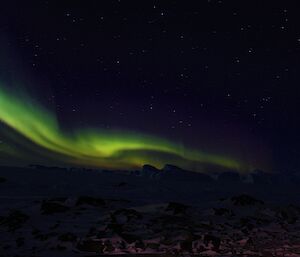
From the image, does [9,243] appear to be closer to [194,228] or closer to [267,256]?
[194,228]

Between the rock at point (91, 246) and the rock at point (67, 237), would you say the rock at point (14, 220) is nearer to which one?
the rock at point (67, 237)

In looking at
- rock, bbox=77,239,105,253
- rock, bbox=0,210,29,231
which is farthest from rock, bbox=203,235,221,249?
rock, bbox=0,210,29,231

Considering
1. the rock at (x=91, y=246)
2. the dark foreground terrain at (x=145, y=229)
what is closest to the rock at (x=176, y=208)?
the dark foreground terrain at (x=145, y=229)

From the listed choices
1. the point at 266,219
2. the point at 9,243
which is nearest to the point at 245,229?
the point at 266,219

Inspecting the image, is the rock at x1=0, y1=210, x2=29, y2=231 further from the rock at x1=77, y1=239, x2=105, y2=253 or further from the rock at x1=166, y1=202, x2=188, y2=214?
the rock at x1=166, y1=202, x2=188, y2=214

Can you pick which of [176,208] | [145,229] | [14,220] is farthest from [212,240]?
[14,220]

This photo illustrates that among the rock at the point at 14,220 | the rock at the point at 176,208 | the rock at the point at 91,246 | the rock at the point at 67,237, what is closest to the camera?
the rock at the point at 91,246

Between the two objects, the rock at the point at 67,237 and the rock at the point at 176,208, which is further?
the rock at the point at 176,208

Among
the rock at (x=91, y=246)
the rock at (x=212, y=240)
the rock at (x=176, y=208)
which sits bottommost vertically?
the rock at (x=91, y=246)

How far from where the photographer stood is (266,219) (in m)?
16.9

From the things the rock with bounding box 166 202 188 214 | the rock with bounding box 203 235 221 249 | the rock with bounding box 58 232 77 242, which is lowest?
the rock with bounding box 58 232 77 242

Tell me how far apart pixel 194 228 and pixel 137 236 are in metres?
2.19

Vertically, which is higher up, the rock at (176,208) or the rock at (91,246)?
the rock at (176,208)

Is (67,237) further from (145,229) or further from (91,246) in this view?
(145,229)
